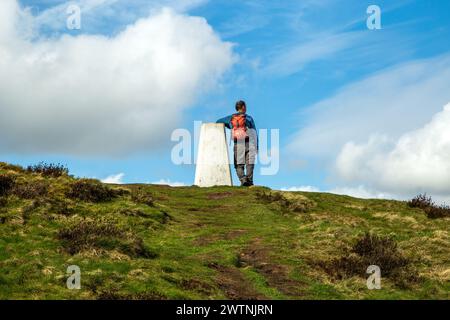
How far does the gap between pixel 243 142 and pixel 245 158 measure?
778 millimetres

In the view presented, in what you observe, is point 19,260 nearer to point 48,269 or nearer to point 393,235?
point 48,269

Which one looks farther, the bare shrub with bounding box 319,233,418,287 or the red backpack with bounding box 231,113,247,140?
the red backpack with bounding box 231,113,247,140

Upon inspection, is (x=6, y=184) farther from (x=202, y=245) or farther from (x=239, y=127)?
(x=239, y=127)

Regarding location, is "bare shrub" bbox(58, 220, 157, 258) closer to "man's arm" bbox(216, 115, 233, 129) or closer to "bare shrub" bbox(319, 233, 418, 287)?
"bare shrub" bbox(319, 233, 418, 287)

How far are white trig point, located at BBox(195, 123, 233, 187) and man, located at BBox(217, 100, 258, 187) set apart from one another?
566 mm

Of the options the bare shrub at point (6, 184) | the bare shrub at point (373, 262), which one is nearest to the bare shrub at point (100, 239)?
the bare shrub at point (6, 184)

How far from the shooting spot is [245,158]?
3084cm

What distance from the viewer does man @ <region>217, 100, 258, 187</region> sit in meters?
30.8

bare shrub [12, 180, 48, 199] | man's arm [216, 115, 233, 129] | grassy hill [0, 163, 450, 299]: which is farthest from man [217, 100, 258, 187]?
bare shrub [12, 180, 48, 199]

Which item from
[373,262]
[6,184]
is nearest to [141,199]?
[6,184]

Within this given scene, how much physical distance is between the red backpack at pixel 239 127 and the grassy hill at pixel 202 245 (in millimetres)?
4394

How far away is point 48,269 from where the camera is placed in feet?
46.5

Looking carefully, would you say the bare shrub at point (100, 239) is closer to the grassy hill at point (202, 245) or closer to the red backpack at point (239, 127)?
the grassy hill at point (202, 245)

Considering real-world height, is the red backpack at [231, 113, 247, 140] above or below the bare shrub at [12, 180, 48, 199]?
above
